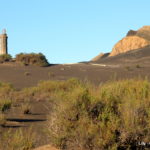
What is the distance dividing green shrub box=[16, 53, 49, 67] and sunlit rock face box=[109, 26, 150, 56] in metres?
60.6

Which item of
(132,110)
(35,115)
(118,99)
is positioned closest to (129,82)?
(118,99)

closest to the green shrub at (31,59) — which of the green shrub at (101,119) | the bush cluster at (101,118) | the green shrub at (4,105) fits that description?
the green shrub at (4,105)

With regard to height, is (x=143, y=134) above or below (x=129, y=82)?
below

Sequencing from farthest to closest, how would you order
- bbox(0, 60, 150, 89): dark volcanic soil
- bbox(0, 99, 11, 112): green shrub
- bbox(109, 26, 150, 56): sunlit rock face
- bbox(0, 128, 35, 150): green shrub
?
bbox(109, 26, 150, 56): sunlit rock face < bbox(0, 60, 150, 89): dark volcanic soil < bbox(0, 99, 11, 112): green shrub < bbox(0, 128, 35, 150): green shrub

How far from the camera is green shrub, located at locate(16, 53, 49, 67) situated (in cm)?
5006

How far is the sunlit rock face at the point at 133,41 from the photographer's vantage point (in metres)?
110

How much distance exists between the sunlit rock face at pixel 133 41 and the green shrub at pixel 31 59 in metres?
60.6

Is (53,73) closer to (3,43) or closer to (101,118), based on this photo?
(3,43)

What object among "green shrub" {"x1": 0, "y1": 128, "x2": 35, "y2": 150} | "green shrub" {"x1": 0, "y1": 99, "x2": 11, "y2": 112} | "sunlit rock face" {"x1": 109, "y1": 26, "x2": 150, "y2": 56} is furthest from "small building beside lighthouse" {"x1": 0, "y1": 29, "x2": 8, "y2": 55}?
"sunlit rock face" {"x1": 109, "y1": 26, "x2": 150, "y2": 56}

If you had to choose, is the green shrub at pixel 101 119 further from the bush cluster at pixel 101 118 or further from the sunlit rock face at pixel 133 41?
the sunlit rock face at pixel 133 41

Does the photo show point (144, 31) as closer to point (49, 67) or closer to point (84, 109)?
point (49, 67)

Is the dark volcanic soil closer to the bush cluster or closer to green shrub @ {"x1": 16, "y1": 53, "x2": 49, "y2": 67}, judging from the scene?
green shrub @ {"x1": 16, "y1": 53, "x2": 49, "y2": 67}

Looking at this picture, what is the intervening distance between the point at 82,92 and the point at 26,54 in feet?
131

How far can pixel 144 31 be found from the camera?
119m
